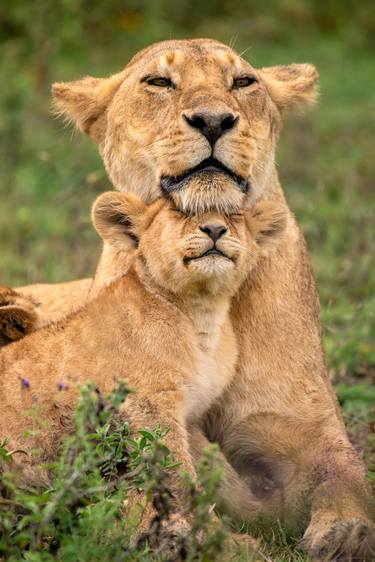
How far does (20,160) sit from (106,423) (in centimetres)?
677

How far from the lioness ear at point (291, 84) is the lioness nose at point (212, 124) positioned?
3.33 ft

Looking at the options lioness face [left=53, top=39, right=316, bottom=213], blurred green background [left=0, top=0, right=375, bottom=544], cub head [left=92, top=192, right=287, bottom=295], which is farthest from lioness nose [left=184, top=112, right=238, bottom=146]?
blurred green background [left=0, top=0, right=375, bottom=544]

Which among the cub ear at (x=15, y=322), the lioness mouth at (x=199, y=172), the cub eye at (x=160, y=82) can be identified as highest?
the cub eye at (x=160, y=82)

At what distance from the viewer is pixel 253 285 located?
16.4 ft

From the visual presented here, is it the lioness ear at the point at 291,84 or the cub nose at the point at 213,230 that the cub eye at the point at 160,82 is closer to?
the lioness ear at the point at 291,84

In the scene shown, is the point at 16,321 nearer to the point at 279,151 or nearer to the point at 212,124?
the point at 212,124

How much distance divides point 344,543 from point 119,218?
1429 mm

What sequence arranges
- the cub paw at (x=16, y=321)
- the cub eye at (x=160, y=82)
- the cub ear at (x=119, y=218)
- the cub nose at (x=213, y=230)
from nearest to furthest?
1. the cub nose at (x=213, y=230)
2. the cub ear at (x=119, y=218)
3. the cub eye at (x=160, y=82)
4. the cub paw at (x=16, y=321)

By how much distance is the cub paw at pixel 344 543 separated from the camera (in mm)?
4270

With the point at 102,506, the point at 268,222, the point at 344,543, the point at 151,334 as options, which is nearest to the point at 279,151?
the point at 268,222

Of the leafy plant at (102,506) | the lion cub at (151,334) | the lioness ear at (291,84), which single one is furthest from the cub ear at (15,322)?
the lioness ear at (291,84)

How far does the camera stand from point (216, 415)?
4867 mm

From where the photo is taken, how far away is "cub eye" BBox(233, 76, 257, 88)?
5.04 m

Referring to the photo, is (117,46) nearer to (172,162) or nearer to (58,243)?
(58,243)
